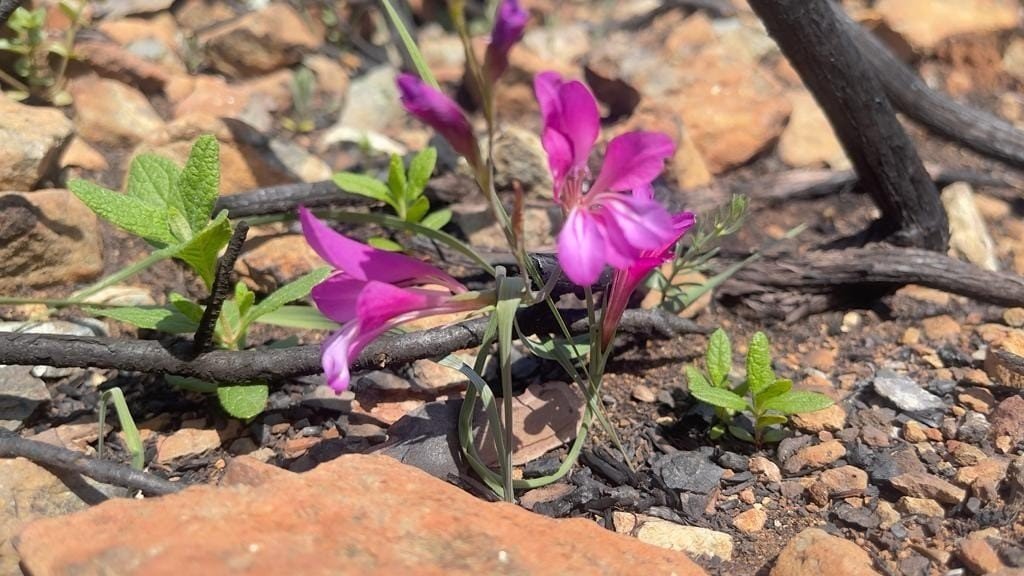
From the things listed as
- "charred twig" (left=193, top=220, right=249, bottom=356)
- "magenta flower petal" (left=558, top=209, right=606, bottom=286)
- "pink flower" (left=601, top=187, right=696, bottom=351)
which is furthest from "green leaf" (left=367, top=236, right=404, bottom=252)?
"magenta flower petal" (left=558, top=209, right=606, bottom=286)

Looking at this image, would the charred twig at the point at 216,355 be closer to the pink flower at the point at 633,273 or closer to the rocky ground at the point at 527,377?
the rocky ground at the point at 527,377

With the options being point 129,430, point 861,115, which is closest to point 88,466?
point 129,430

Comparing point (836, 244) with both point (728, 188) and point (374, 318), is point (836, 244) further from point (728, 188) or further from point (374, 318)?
point (374, 318)

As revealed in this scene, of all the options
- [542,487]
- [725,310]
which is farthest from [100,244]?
[725,310]

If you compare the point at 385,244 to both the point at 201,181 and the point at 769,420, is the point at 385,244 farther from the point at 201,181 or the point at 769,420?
the point at 769,420

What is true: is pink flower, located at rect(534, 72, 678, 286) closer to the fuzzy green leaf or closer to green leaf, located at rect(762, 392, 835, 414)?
green leaf, located at rect(762, 392, 835, 414)
